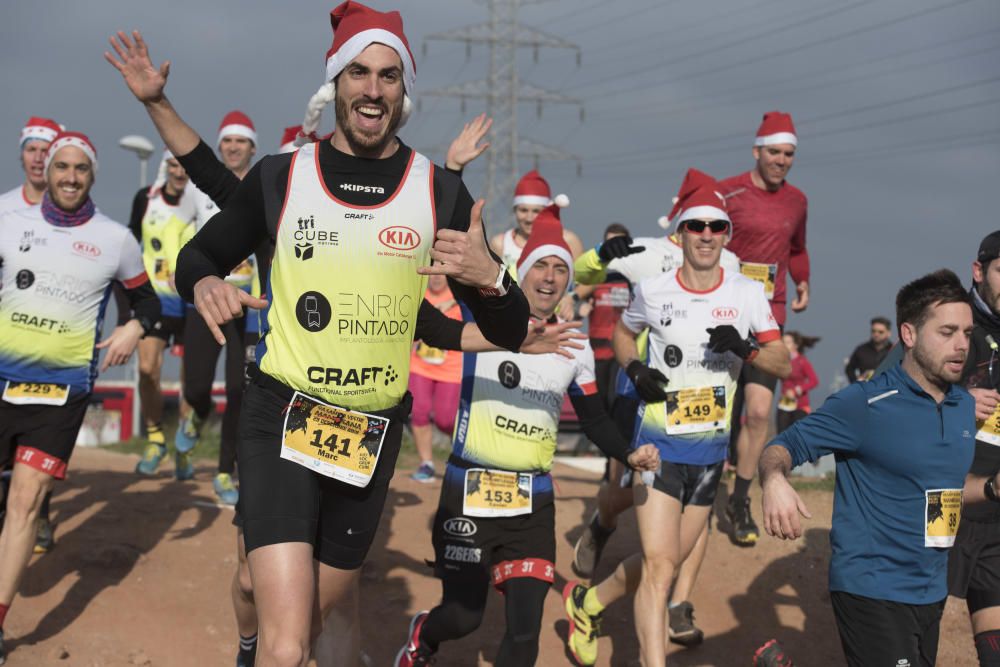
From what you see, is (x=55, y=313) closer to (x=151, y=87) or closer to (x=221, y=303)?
(x=151, y=87)

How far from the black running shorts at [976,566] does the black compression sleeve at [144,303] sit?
449cm

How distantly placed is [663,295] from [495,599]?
8.92ft

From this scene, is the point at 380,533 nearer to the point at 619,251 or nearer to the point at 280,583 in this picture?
the point at 619,251

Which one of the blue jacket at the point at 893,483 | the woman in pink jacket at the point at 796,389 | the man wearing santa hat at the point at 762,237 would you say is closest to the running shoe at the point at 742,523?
the man wearing santa hat at the point at 762,237

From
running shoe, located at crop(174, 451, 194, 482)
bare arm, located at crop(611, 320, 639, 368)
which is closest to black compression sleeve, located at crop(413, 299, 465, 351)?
bare arm, located at crop(611, 320, 639, 368)

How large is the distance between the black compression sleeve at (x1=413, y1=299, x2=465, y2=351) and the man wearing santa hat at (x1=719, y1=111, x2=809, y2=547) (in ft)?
12.6

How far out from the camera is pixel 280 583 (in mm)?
3998

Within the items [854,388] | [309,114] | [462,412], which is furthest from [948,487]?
[309,114]

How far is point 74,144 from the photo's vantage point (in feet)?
22.7

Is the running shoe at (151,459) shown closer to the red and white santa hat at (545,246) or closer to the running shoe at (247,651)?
the red and white santa hat at (545,246)

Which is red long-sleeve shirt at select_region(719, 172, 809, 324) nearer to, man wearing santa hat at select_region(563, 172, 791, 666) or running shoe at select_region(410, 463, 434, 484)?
man wearing santa hat at select_region(563, 172, 791, 666)

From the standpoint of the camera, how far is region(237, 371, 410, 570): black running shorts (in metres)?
4.11

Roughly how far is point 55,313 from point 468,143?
271 centimetres

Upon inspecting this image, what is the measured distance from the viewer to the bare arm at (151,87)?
191 inches
